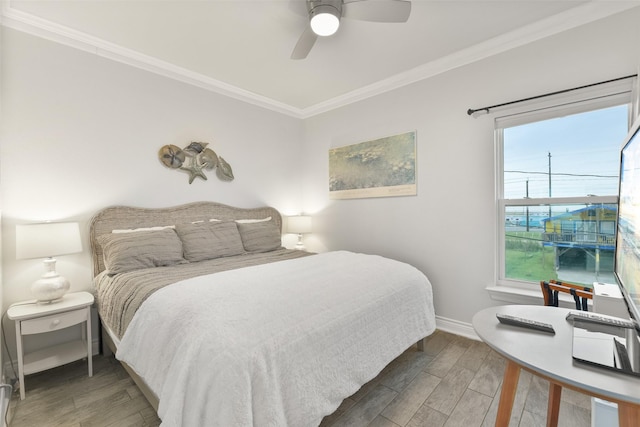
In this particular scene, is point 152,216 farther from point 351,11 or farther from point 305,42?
point 351,11

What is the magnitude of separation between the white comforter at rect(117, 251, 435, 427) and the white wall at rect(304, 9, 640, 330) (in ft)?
3.30

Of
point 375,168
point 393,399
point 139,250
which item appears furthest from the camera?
point 375,168

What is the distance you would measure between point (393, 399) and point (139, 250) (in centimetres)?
217

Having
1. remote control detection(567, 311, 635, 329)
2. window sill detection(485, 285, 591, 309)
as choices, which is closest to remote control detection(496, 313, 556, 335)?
remote control detection(567, 311, 635, 329)

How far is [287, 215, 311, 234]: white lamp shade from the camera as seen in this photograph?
380cm

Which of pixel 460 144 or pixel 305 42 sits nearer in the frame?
pixel 305 42

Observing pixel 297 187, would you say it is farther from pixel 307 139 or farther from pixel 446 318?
pixel 446 318

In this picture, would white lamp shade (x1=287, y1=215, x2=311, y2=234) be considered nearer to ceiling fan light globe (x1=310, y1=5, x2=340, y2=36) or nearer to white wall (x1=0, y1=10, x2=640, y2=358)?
white wall (x1=0, y1=10, x2=640, y2=358)

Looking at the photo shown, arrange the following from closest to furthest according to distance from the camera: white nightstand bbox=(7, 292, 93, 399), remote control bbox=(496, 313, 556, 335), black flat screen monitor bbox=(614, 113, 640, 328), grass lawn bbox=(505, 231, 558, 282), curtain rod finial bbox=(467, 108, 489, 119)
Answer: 1. black flat screen monitor bbox=(614, 113, 640, 328)
2. remote control bbox=(496, 313, 556, 335)
3. white nightstand bbox=(7, 292, 93, 399)
4. grass lawn bbox=(505, 231, 558, 282)
5. curtain rod finial bbox=(467, 108, 489, 119)

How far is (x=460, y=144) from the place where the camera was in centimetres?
267

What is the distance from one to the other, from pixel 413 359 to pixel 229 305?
163cm

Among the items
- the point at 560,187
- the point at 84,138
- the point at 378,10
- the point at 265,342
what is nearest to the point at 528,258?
the point at 560,187

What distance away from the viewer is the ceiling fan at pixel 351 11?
1.71 metres

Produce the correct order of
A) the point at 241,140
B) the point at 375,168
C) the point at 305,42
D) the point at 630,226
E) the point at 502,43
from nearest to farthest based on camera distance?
1. the point at 630,226
2. the point at 305,42
3. the point at 502,43
4. the point at 375,168
5. the point at 241,140
